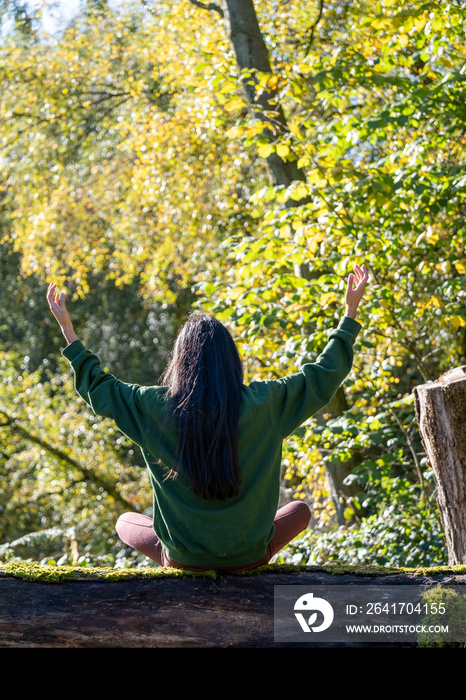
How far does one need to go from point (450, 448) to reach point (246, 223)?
19.8 ft

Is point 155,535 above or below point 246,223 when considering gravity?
below

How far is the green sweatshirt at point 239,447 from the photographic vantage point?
240 cm

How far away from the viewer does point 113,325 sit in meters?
13.3

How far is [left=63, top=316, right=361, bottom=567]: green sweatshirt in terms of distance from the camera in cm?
240

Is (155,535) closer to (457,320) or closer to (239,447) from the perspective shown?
(239,447)

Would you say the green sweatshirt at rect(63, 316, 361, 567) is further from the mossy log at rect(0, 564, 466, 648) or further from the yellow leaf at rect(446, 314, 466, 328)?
the yellow leaf at rect(446, 314, 466, 328)

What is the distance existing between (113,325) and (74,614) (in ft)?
36.6

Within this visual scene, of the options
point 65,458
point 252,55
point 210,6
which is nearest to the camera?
point 252,55

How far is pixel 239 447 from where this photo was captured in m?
2.40

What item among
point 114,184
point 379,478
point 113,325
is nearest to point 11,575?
point 379,478

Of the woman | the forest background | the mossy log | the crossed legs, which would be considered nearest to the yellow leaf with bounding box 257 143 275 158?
the forest background

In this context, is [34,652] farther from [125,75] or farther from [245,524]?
[125,75]

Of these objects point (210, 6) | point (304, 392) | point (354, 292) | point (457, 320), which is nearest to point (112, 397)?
point (304, 392)

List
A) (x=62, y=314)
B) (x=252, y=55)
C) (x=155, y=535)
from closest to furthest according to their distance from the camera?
(x=62, y=314), (x=155, y=535), (x=252, y=55)
